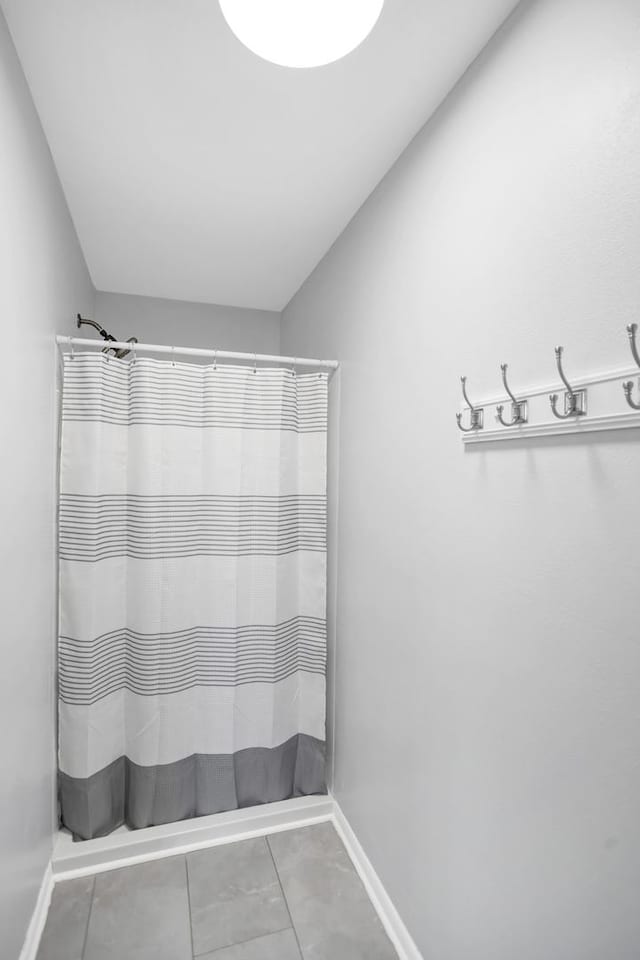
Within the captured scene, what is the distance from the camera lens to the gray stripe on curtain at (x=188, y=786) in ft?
5.93

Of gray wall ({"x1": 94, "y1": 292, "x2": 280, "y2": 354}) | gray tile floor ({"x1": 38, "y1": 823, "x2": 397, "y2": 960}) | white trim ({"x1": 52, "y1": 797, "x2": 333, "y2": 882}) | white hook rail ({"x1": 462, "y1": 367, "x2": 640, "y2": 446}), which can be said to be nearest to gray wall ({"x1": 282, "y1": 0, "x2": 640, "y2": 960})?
white hook rail ({"x1": 462, "y1": 367, "x2": 640, "y2": 446})

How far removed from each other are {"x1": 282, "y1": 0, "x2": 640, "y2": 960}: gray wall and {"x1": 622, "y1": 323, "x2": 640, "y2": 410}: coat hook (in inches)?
1.9

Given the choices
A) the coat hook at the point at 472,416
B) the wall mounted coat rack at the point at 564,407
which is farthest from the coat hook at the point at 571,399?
the coat hook at the point at 472,416

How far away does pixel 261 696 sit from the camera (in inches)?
79.0

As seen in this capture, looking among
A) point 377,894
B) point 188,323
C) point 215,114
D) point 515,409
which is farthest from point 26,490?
point 188,323

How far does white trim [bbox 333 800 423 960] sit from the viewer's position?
4.74 feet

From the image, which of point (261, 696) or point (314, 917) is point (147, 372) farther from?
point (314, 917)

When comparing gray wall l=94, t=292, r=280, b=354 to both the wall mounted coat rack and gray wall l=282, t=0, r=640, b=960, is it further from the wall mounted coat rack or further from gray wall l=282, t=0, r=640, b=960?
the wall mounted coat rack

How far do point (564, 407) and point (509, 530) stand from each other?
29 centimetres

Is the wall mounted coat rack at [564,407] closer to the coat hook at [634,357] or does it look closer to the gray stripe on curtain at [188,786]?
the coat hook at [634,357]

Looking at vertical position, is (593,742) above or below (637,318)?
below

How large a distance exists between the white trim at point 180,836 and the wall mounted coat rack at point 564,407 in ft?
5.63

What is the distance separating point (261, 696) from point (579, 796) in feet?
4.43

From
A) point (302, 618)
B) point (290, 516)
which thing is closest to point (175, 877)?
point (302, 618)
